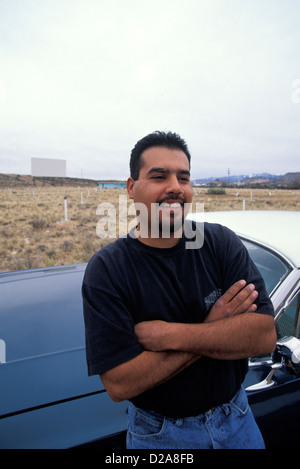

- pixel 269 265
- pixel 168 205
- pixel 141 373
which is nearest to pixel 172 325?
pixel 141 373

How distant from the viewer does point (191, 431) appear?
1.20 m

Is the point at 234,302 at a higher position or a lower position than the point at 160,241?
lower

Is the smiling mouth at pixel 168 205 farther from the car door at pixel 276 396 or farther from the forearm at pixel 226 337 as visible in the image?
the car door at pixel 276 396

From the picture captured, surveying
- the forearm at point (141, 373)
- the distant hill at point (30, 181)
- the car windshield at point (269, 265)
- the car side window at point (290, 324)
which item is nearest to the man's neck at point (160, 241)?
the forearm at point (141, 373)

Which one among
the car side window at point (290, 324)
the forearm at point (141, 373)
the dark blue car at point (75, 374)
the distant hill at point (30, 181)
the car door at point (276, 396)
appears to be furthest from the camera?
the distant hill at point (30, 181)

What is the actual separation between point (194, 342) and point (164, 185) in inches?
29.3

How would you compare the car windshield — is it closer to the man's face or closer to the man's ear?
the man's face

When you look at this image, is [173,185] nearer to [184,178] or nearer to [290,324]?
[184,178]

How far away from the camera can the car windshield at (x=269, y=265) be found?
1901mm

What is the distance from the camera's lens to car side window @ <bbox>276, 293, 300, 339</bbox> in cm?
182

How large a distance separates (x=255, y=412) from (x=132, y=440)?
709 mm

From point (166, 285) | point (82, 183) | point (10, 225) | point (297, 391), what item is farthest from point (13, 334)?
point (82, 183)

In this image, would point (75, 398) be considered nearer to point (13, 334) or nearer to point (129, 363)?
point (129, 363)

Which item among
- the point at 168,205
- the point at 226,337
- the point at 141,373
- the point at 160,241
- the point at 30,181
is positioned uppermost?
the point at 30,181
